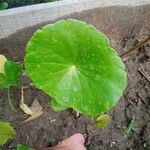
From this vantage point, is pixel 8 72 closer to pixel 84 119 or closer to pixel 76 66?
pixel 76 66

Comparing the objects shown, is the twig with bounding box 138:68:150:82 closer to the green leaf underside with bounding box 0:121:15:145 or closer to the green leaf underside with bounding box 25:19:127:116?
the green leaf underside with bounding box 25:19:127:116

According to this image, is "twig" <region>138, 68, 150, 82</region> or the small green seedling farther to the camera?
"twig" <region>138, 68, 150, 82</region>

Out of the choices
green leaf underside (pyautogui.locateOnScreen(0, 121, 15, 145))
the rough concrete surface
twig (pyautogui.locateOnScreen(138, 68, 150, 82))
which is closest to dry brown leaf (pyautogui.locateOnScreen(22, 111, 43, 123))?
green leaf underside (pyautogui.locateOnScreen(0, 121, 15, 145))

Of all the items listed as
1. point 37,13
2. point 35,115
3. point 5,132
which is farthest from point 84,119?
point 37,13

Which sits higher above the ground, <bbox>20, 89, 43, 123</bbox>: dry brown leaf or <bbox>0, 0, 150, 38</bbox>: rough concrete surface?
<bbox>0, 0, 150, 38</bbox>: rough concrete surface

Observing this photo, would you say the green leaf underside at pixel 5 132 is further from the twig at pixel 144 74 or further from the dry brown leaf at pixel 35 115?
the twig at pixel 144 74

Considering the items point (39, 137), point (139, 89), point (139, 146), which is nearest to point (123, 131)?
point (139, 146)

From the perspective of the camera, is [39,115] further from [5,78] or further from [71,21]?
[71,21]
